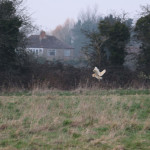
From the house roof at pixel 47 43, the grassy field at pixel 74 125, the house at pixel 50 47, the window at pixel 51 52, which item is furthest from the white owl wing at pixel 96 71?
the window at pixel 51 52

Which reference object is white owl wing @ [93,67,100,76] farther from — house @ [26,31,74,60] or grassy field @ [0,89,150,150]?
house @ [26,31,74,60]

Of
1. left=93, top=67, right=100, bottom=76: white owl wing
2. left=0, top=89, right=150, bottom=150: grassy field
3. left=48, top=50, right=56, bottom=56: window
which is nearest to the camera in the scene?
left=0, top=89, right=150, bottom=150: grassy field

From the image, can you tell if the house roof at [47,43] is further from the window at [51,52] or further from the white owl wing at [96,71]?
the white owl wing at [96,71]

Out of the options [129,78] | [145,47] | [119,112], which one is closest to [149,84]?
[129,78]

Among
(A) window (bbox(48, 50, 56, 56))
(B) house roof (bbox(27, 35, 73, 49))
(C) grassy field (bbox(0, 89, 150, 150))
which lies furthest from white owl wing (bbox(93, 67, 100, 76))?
(A) window (bbox(48, 50, 56, 56))

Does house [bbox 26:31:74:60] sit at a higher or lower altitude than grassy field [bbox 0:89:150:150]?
higher

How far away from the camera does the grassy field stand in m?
7.03

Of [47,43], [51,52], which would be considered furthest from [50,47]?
[51,52]

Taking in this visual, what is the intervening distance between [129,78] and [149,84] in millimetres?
1470

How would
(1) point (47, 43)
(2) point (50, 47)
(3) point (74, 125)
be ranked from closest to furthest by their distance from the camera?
1. (3) point (74, 125)
2. (1) point (47, 43)
3. (2) point (50, 47)

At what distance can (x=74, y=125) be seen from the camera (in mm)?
8898

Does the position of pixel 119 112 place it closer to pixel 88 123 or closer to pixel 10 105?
pixel 88 123

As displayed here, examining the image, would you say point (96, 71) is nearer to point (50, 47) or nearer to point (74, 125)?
point (74, 125)

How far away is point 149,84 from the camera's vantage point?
20578 mm
